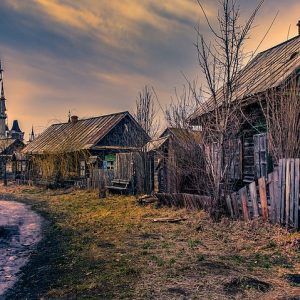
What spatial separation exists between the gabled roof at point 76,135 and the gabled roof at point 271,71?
40.4 ft

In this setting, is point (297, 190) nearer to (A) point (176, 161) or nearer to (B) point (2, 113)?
(A) point (176, 161)

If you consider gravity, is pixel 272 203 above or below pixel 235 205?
above

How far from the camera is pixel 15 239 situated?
9.05 metres

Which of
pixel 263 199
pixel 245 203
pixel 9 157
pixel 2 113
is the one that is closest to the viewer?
pixel 263 199

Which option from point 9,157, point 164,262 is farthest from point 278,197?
point 9,157

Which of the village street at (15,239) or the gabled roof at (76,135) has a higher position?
the gabled roof at (76,135)

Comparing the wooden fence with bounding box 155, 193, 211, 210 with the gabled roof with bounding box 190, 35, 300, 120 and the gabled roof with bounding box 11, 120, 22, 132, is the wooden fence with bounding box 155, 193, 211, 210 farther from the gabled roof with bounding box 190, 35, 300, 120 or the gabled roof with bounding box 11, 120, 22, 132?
the gabled roof with bounding box 11, 120, 22, 132

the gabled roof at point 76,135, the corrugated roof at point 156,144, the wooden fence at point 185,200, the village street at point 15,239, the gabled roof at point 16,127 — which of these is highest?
the gabled roof at point 16,127

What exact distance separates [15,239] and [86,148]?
49.2ft

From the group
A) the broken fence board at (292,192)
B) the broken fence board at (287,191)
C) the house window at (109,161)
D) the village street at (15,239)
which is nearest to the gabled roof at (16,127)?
the house window at (109,161)

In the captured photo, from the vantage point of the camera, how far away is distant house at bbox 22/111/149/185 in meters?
24.4

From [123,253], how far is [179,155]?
23.2 feet

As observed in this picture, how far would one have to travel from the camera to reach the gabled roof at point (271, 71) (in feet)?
34.0

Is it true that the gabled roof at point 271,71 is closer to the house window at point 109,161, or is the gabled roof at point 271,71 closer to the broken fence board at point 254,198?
the broken fence board at point 254,198
